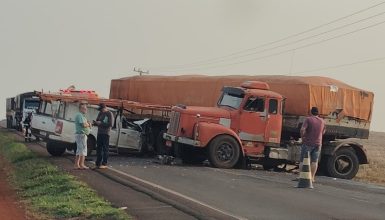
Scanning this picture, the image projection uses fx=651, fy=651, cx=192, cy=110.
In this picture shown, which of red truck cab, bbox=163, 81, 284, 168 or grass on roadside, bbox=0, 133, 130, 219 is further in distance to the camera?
red truck cab, bbox=163, 81, 284, 168

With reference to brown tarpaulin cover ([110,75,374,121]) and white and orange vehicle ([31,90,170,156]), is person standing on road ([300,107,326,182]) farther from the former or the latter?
white and orange vehicle ([31,90,170,156])

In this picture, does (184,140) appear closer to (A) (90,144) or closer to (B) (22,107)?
(A) (90,144)

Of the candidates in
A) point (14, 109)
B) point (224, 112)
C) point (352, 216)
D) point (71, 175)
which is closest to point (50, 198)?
point (71, 175)

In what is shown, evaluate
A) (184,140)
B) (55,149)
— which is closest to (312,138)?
(184,140)

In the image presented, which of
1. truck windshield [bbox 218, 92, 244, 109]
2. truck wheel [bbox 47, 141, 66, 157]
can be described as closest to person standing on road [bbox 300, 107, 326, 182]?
truck windshield [bbox 218, 92, 244, 109]

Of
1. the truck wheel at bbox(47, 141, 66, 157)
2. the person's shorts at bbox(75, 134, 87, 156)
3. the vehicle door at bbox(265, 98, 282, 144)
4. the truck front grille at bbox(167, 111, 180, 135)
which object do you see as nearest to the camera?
the person's shorts at bbox(75, 134, 87, 156)

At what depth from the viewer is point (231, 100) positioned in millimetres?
21453

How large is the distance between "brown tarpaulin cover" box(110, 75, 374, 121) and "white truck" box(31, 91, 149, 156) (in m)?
2.87

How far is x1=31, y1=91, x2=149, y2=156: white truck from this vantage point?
22766 millimetres

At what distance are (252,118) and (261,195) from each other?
7883 millimetres

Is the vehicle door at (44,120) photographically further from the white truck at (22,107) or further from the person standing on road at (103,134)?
the white truck at (22,107)

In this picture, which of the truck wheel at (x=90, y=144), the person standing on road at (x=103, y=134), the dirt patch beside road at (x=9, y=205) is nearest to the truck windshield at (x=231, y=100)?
the person standing on road at (x=103, y=134)

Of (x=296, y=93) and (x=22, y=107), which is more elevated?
(x=296, y=93)

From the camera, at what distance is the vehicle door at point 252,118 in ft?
68.7
